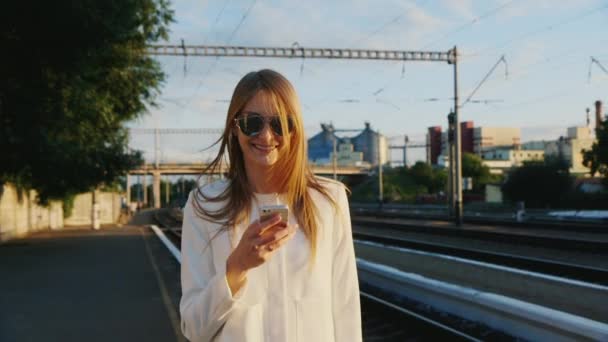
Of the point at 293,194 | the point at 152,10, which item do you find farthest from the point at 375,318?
the point at 152,10

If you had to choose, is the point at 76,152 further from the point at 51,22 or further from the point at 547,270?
the point at 547,270

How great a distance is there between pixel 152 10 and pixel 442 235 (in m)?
14.6

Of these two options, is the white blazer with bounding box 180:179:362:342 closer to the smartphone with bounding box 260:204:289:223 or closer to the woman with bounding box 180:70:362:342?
the woman with bounding box 180:70:362:342

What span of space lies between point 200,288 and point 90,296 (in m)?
11.2

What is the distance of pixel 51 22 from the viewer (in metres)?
19.5

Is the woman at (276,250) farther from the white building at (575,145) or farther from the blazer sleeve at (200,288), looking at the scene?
the white building at (575,145)

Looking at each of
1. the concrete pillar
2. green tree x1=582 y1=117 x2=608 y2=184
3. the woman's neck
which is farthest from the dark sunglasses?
the concrete pillar

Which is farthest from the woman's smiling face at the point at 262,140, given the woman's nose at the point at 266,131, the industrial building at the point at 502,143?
the industrial building at the point at 502,143

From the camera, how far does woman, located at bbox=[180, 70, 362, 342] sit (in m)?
2.10

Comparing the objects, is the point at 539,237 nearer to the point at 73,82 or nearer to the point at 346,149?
the point at 73,82

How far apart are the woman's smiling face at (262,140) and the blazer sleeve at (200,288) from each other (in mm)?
270

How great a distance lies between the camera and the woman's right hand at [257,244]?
192 cm

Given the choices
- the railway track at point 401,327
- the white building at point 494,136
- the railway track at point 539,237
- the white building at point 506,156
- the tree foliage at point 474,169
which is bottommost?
the railway track at point 539,237

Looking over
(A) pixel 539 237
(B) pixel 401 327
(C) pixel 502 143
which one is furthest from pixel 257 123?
(C) pixel 502 143
